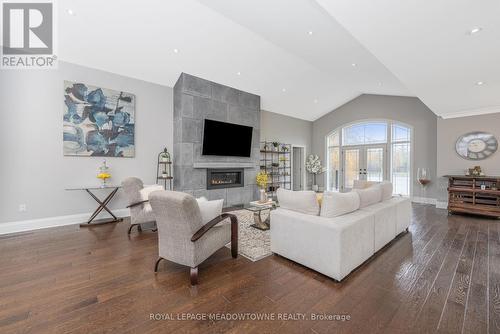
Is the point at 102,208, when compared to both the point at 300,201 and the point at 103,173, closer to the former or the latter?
the point at 103,173

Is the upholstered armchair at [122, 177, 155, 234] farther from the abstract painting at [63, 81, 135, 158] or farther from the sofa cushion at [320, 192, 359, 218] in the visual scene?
the sofa cushion at [320, 192, 359, 218]

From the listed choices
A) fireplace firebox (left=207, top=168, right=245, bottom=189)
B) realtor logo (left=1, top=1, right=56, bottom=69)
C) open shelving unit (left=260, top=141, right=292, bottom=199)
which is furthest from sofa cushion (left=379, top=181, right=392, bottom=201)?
realtor logo (left=1, top=1, right=56, bottom=69)

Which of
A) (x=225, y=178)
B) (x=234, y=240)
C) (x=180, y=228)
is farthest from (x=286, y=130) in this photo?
(x=180, y=228)

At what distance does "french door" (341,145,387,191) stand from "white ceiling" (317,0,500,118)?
12.7 feet

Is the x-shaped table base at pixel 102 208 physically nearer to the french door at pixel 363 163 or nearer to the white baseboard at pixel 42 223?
the white baseboard at pixel 42 223

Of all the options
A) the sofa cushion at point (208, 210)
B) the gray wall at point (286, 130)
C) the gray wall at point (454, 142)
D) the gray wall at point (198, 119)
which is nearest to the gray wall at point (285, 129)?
the gray wall at point (286, 130)

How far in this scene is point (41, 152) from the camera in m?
4.00


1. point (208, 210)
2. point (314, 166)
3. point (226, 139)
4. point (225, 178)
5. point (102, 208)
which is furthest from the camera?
point (314, 166)

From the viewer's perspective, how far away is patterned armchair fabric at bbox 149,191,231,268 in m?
2.13

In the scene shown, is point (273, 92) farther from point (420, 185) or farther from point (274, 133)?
point (420, 185)

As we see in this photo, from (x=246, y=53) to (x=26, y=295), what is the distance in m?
5.13

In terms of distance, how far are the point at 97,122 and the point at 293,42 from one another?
4.46 m

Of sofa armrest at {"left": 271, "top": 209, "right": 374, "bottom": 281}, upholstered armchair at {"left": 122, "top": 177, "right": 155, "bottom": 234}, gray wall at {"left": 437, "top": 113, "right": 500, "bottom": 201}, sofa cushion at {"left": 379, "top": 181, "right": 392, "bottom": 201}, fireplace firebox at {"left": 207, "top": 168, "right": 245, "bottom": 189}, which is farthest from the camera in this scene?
fireplace firebox at {"left": 207, "top": 168, "right": 245, "bottom": 189}

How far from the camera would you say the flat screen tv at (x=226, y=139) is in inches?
219
